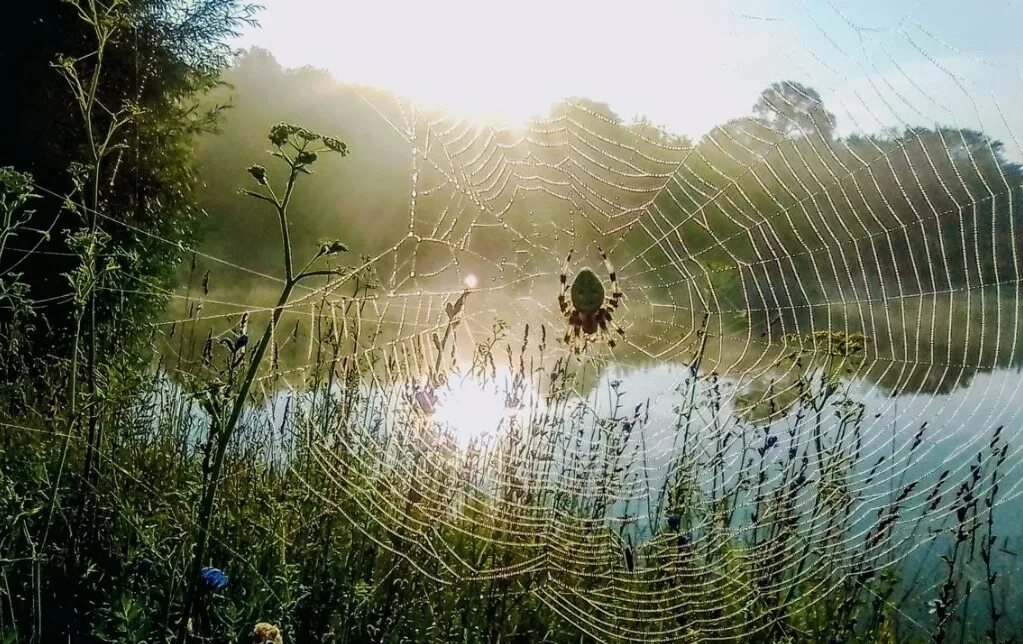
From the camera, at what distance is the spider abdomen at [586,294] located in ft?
7.91

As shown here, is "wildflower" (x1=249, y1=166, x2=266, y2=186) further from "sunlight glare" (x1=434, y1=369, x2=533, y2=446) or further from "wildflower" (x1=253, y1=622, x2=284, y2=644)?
"sunlight glare" (x1=434, y1=369, x2=533, y2=446)

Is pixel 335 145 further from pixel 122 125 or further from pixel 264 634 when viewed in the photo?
pixel 122 125

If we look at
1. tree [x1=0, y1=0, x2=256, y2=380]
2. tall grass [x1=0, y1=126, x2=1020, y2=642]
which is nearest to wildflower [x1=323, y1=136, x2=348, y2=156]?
tall grass [x1=0, y1=126, x2=1020, y2=642]

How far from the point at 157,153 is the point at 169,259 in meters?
1.05

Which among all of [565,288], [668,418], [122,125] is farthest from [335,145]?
[122,125]

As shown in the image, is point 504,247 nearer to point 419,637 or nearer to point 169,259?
point 419,637

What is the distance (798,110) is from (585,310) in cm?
105

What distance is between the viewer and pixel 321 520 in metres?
2.64

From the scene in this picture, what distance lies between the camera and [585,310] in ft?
8.02

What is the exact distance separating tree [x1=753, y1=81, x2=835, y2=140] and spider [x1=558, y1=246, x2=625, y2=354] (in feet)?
2.87

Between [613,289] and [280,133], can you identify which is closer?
[280,133]

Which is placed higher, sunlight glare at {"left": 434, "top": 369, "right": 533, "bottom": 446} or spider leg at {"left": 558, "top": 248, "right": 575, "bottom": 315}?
spider leg at {"left": 558, "top": 248, "right": 575, "bottom": 315}

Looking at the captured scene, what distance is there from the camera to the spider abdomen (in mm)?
2412

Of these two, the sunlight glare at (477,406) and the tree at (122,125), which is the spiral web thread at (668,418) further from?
the tree at (122,125)
